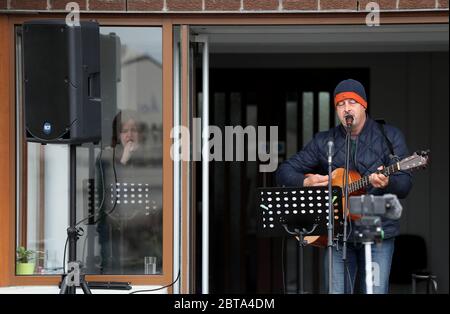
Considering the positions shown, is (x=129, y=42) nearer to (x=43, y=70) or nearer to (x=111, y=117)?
(x=111, y=117)

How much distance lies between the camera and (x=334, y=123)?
754 cm

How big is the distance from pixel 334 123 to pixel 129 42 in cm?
279

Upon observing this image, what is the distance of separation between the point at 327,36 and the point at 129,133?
1.45 meters

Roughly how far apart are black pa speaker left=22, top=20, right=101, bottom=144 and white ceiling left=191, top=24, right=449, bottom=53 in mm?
954

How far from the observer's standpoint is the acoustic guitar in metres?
4.37

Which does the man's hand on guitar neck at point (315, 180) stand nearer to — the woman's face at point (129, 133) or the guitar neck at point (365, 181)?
the guitar neck at point (365, 181)

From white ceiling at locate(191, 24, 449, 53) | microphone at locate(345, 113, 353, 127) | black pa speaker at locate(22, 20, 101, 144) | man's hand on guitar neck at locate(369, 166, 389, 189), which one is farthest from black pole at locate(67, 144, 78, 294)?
man's hand on guitar neck at locate(369, 166, 389, 189)

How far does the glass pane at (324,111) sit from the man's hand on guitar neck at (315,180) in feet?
9.06

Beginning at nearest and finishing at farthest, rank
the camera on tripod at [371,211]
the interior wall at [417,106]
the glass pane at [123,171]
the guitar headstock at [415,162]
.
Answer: the camera on tripod at [371,211] → the guitar headstock at [415,162] → the glass pane at [123,171] → the interior wall at [417,106]

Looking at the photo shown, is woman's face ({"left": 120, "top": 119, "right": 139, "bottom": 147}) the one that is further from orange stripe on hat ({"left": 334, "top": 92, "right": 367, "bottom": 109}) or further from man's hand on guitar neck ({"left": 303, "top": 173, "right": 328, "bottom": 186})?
orange stripe on hat ({"left": 334, "top": 92, "right": 367, "bottom": 109})

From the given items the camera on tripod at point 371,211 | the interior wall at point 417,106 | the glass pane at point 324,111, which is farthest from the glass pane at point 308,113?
the camera on tripod at point 371,211

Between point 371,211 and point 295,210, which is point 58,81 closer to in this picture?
point 295,210

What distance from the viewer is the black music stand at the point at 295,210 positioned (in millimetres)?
4441
